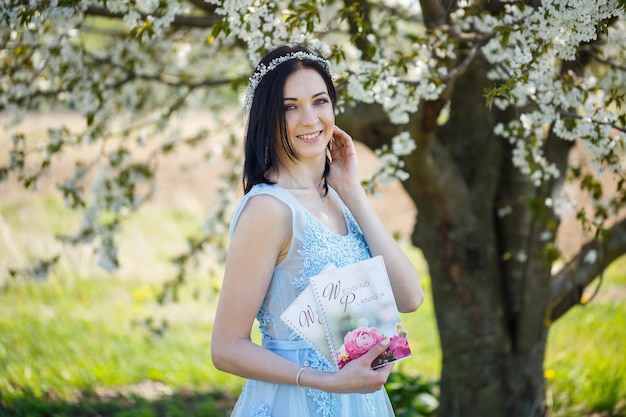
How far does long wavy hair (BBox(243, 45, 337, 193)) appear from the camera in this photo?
2.05 m

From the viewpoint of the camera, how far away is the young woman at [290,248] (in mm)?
1841

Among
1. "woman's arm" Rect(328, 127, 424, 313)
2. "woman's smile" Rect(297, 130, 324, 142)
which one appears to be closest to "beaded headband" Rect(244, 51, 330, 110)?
"woman's smile" Rect(297, 130, 324, 142)

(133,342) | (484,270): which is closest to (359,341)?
(484,270)

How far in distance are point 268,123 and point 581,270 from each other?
2468 mm

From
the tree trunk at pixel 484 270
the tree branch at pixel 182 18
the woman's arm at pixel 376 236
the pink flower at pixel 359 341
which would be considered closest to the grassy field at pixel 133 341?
the tree trunk at pixel 484 270

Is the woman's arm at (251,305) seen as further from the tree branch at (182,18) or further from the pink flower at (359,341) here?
the tree branch at (182,18)

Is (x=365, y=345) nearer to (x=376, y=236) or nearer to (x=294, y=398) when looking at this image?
(x=294, y=398)

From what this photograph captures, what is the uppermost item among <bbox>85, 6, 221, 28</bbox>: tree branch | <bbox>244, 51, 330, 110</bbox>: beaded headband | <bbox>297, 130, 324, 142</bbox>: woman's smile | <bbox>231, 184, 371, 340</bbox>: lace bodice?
<bbox>85, 6, 221, 28</bbox>: tree branch

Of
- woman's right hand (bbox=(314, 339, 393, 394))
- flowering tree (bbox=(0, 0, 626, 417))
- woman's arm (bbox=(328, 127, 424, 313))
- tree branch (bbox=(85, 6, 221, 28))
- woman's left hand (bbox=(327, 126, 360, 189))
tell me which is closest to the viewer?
woman's right hand (bbox=(314, 339, 393, 394))

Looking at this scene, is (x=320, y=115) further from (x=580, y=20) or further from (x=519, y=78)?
(x=580, y=20)

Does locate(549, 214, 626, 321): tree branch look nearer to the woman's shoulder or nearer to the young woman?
the young woman

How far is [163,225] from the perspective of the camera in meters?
9.30

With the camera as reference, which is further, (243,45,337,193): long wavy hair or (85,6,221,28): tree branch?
(85,6,221,28): tree branch

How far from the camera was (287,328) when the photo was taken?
2014 millimetres
